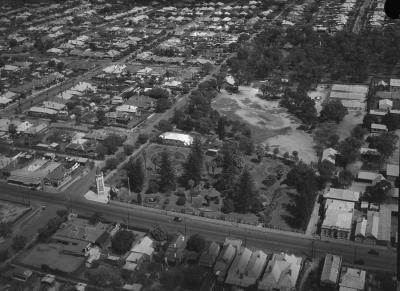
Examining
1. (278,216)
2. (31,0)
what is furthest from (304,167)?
(31,0)

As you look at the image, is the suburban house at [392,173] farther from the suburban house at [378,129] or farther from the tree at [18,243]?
the tree at [18,243]

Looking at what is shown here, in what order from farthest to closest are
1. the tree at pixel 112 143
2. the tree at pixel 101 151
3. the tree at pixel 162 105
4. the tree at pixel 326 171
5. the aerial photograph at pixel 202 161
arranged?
the tree at pixel 162 105 → the tree at pixel 112 143 → the tree at pixel 101 151 → the tree at pixel 326 171 → the aerial photograph at pixel 202 161

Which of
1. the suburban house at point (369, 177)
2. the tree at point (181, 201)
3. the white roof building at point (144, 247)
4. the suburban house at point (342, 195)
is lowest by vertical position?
the tree at point (181, 201)

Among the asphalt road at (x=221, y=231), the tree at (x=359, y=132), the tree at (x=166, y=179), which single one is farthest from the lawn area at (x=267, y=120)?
the asphalt road at (x=221, y=231)

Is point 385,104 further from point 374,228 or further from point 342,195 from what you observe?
point 374,228

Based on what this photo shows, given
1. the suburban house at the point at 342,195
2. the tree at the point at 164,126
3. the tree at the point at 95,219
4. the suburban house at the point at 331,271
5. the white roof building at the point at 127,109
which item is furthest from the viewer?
the white roof building at the point at 127,109

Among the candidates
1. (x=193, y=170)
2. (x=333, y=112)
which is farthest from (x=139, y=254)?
(x=333, y=112)

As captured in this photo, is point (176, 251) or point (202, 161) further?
point (202, 161)

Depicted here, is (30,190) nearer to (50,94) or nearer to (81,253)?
(81,253)

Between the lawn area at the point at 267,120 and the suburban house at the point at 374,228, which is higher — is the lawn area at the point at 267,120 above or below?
below
